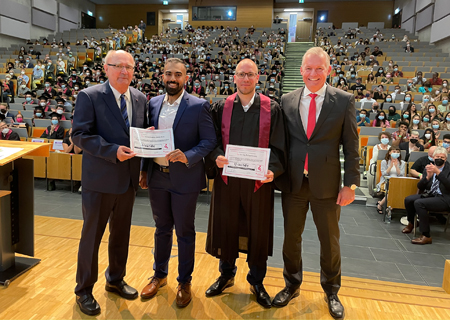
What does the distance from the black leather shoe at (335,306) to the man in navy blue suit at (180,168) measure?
96 cm

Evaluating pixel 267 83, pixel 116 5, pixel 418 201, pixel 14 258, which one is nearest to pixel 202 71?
pixel 267 83

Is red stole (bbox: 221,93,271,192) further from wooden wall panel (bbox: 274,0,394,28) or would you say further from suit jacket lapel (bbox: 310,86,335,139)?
wooden wall panel (bbox: 274,0,394,28)

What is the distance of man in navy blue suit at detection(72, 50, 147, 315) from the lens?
1.96 m

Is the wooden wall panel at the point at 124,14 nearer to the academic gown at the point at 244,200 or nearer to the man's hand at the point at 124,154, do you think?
the academic gown at the point at 244,200

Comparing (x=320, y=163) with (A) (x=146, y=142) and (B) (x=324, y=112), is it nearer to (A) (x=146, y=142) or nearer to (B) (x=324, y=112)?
(B) (x=324, y=112)

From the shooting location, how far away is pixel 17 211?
2.53 m

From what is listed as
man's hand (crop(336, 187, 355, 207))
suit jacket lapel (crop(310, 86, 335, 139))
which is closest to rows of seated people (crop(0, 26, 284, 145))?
suit jacket lapel (crop(310, 86, 335, 139))

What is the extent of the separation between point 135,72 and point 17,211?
11784mm

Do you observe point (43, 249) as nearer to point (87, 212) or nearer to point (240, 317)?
point (87, 212)

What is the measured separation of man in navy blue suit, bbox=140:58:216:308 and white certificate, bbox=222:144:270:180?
6.5 inches

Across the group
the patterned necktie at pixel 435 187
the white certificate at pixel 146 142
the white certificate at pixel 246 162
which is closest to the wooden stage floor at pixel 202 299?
the white certificate at pixel 246 162

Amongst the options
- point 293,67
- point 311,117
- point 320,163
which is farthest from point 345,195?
point 293,67

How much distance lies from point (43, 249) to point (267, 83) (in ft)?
32.9

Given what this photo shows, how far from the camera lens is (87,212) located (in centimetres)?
205
